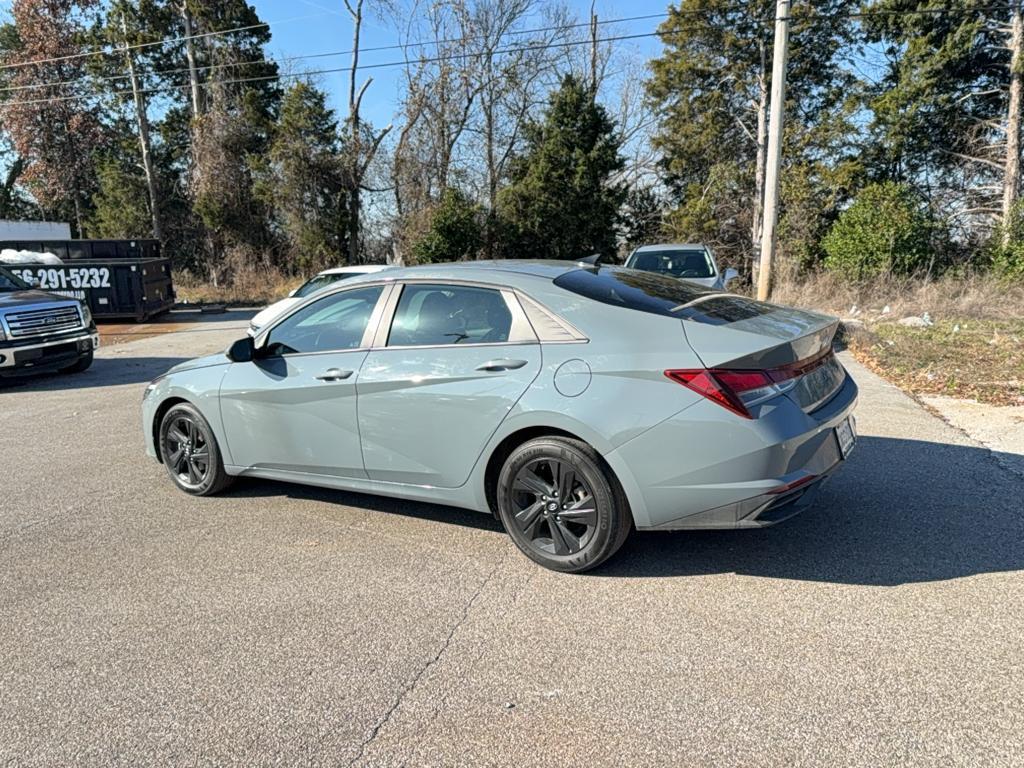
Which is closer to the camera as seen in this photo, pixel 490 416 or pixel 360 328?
pixel 490 416

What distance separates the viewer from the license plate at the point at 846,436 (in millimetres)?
3682

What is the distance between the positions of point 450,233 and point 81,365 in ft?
51.6

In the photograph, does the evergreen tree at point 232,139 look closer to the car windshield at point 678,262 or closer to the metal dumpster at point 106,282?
the metal dumpster at point 106,282

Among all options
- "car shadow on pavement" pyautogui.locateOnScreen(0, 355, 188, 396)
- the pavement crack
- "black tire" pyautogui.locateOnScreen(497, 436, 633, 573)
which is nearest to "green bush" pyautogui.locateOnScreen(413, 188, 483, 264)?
"car shadow on pavement" pyautogui.locateOnScreen(0, 355, 188, 396)

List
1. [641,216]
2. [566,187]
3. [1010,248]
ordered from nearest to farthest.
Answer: [1010,248]
[566,187]
[641,216]

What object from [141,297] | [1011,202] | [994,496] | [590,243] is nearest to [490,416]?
[994,496]

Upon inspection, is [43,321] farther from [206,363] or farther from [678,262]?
[678,262]

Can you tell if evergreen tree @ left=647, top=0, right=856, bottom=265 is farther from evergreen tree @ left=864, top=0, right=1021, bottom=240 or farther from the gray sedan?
the gray sedan

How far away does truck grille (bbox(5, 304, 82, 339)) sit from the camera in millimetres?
9600

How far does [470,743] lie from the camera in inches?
99.0

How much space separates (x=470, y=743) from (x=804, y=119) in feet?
86.5

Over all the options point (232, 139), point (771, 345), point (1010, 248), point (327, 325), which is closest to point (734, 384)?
point (771, 345)

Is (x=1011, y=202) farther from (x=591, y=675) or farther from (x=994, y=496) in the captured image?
(x=591, y=675)

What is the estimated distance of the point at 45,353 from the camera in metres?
9.97
